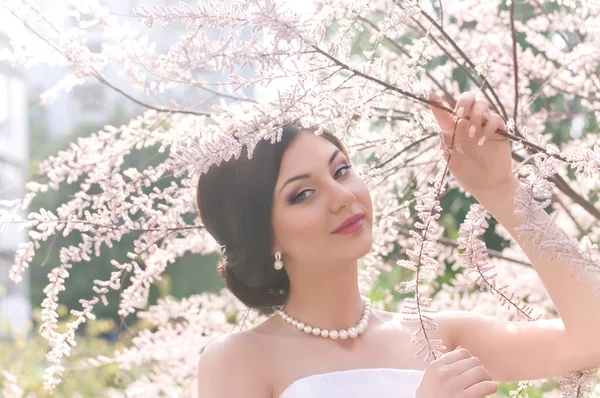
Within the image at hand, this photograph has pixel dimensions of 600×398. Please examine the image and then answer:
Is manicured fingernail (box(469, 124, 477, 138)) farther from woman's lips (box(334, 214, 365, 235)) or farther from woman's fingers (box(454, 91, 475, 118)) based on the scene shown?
woman's lips (box(334, 214, 365, 235))

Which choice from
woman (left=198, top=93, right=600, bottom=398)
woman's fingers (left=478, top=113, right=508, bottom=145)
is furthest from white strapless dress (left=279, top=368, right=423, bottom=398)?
woman's fingers (left=478, top=113, right=508, bottom=145)

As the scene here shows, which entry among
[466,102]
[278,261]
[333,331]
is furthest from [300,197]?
[466,102]

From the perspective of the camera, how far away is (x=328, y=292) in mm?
1334

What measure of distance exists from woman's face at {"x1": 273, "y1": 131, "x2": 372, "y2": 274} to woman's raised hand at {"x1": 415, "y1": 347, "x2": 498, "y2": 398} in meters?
0.25

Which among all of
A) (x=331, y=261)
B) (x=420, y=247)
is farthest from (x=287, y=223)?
(x=420, y=247)

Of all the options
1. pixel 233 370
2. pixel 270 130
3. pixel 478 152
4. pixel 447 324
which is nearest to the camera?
pixel 270 130

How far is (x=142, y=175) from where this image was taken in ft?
4.47

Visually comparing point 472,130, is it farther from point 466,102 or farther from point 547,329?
point 547,329

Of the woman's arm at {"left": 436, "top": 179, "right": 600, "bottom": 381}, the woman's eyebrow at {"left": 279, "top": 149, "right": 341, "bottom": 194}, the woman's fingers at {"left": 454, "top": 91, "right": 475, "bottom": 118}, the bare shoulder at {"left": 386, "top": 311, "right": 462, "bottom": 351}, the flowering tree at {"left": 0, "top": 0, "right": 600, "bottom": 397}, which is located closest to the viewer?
the flowering tree at {"left": 0, "top": 0, "right": 600, "bottom": 397}

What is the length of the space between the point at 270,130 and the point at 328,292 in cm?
57

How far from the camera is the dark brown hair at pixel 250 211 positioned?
1.29m

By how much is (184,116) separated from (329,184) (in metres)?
0.56

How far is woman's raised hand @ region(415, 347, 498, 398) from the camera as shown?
1.03 metres

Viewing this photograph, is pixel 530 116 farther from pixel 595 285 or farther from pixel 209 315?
pixel 209 315
